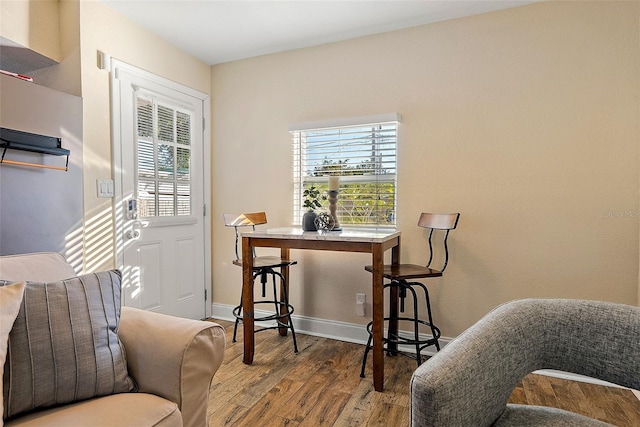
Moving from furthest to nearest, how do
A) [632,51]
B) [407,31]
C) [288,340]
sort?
1. [288,340]
2. [407,31]
3. [632,51]

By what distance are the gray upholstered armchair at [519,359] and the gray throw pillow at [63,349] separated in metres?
0.91

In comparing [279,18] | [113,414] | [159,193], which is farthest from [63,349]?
[279,18]

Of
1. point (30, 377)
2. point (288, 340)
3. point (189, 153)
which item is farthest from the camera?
point (189, 153)

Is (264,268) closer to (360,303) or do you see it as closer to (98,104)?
(360,303)

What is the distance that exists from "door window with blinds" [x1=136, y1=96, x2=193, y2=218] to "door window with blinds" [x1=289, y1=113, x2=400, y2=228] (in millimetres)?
961

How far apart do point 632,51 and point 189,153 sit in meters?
3.18

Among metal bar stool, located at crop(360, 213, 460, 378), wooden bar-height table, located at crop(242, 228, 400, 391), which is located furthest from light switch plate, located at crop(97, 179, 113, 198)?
metal bar stool, located at crop(360, 213, 460, 378)

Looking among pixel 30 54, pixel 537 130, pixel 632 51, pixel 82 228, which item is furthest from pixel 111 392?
pixel 632 51

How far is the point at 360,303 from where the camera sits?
8.91ft

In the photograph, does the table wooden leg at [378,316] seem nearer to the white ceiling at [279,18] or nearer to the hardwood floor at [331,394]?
the hardwood floor at [331,394]

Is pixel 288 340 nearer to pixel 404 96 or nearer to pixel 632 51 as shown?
pixel 404 96

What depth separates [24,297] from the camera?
1013mm

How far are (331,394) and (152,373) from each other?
1.16 m

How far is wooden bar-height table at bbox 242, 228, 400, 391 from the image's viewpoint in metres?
2.03
